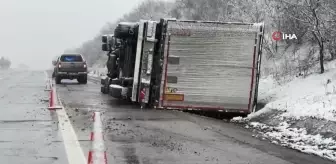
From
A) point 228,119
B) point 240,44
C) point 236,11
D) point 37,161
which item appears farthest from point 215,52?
point 236,11

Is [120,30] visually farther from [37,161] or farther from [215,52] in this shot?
[37,161]

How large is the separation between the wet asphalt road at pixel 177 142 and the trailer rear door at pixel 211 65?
0.80 metres

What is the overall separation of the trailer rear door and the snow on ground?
28.4 inches

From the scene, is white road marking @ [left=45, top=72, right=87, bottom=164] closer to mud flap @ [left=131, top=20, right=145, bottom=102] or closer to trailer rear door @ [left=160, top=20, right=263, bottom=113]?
mud flap @ [left=131, top=20, right=145, bottom=102]

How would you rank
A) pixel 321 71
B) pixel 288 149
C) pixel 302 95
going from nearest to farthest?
1. pixel 288 149
2. pixel 302 95
3. pixel 321 71

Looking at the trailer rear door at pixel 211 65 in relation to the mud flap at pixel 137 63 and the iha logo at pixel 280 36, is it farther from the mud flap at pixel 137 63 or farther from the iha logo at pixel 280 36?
the iha logo at pixel 280 36

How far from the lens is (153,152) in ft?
23.2

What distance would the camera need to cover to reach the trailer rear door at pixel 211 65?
12.4 m

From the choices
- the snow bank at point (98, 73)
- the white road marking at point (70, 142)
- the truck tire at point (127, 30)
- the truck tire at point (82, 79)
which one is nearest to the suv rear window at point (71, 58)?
the truck tire at point (82, 79)

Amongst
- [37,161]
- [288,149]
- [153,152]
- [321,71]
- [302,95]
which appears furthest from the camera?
[321,71]

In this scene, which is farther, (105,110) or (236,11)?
(236,11)

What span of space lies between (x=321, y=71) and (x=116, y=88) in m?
6.13

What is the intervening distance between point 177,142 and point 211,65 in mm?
4796

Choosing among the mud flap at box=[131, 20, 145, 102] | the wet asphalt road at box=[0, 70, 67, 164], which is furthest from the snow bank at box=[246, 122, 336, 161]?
the mud flap at box=[131, 20, 145, 102]
